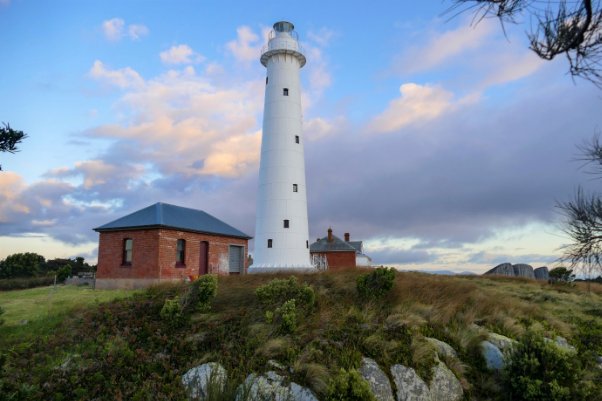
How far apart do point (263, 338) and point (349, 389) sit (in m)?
2.95

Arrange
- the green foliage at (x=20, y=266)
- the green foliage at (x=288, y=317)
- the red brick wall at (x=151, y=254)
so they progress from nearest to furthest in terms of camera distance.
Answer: the green foliage at (x=288, y=317) < the red brick wall at (x=151, y=254) < the green foliage at (x=20, y=266)

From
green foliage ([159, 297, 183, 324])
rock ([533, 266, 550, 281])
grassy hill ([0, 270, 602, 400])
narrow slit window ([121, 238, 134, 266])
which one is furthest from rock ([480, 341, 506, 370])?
rock ([533, 266, 550, 281])

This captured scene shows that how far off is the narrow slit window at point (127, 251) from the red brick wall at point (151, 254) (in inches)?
8.5

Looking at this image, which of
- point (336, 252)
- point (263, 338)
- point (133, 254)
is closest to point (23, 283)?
point (133, 254)

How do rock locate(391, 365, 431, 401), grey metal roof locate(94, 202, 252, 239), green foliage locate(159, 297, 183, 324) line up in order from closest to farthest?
1. rock locate(391, 365, 431, 401)
2. green foliage locate(159, 297, 183, 324)
3. grey metal roof locate(94, 202, 252, 239)

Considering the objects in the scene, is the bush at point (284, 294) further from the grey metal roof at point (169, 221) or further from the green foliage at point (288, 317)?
the grey metal roof at point (169, 221)

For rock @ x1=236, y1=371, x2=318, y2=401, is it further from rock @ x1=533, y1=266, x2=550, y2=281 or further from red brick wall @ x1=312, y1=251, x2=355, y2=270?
rock @ x1=533, y1=266, x2=550, y2=281

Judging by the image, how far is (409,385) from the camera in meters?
9.37

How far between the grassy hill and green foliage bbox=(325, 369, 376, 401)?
0.22 meters

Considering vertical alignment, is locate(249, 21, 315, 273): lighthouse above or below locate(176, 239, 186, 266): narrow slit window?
above

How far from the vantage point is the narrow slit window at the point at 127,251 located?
81.1 ft

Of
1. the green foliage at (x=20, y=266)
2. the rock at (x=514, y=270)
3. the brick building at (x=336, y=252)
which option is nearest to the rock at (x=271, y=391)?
the rock at (x=514, y=270)

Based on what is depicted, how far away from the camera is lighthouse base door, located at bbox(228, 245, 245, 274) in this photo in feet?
96.6

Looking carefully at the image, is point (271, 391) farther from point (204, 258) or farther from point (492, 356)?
point (204, 258)
